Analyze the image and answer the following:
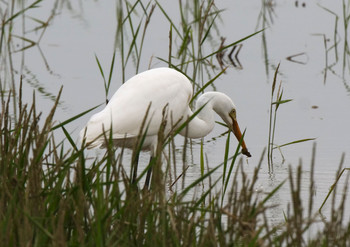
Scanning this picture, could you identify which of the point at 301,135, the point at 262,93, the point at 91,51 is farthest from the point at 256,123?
the point at 91,51

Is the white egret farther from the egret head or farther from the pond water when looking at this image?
the pond water

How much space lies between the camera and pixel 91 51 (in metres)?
8.77

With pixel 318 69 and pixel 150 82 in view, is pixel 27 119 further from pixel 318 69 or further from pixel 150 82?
pixel 318 69

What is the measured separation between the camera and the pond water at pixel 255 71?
6.10 metres

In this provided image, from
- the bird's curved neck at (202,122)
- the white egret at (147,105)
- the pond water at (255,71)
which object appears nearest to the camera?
the white egret at (147,105)

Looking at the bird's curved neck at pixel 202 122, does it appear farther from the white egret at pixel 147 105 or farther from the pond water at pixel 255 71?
the pond water at pixel 255 71

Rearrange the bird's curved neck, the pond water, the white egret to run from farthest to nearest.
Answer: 1. the pond water
2. the bird's curved neck
3. the white egret

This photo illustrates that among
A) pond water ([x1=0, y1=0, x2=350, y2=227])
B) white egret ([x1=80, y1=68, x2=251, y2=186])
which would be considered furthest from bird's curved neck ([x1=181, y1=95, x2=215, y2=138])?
pond water ([x1=0, y1=0, x2=350, y2=227])

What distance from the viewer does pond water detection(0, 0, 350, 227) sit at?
6.10 metres

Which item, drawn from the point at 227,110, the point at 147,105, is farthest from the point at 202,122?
the point at 147,105

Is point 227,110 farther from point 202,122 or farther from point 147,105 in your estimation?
point 147,105

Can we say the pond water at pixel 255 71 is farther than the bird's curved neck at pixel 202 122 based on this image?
Yes

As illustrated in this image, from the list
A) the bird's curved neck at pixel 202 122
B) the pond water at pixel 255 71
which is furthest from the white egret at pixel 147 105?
the pond water at pixel 255 71

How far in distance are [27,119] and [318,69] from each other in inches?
211
